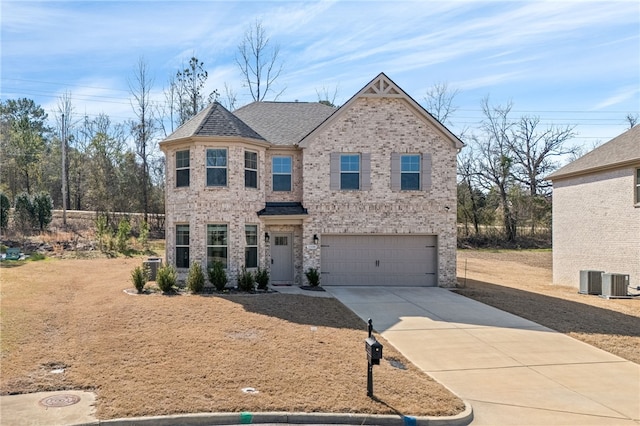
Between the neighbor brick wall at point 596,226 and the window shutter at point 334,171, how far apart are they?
11850 millimetres

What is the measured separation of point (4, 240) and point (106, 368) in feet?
80.6

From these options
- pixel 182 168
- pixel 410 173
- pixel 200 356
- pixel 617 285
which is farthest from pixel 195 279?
pixel 617 285

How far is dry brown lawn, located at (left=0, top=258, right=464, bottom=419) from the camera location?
650cm

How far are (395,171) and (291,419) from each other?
13.4 meters

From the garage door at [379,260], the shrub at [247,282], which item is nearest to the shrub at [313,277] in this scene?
the garage door at [379,260]

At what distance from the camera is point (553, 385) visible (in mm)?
7719

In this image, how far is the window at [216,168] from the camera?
16562mm

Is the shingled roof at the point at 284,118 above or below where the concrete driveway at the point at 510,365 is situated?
above

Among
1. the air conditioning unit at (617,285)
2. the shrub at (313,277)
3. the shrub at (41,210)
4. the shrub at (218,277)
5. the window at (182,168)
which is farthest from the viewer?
the shrub at (41,210)

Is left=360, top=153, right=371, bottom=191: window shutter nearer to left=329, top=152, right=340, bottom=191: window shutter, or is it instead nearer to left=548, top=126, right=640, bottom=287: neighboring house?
left=329, top=152, right=340, bottom=191: window shutter

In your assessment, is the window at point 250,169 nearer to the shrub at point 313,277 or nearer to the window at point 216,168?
the window at point 216,168

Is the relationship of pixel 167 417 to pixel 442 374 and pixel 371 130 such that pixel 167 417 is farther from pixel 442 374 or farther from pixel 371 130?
pixel 371 130

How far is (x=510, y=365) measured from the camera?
346 inches

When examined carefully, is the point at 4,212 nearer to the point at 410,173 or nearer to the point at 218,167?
the point at 218,167
